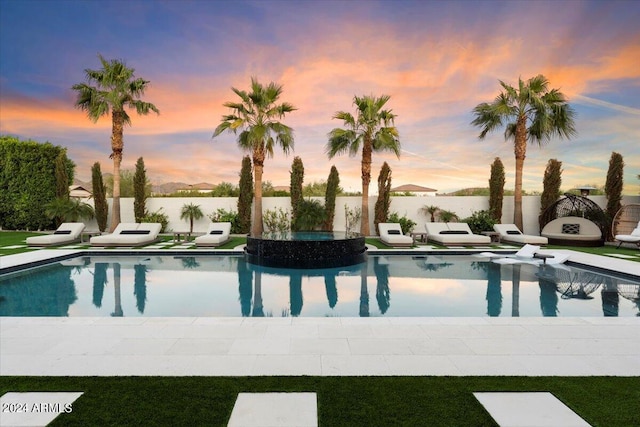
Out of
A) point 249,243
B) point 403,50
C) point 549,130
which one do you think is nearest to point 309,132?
point 403,50

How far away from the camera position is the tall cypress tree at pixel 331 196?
1702 cm

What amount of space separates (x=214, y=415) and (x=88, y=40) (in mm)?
17936

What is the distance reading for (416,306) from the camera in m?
5.96

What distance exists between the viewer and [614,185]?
14977mm

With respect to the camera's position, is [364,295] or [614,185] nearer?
[364,295]

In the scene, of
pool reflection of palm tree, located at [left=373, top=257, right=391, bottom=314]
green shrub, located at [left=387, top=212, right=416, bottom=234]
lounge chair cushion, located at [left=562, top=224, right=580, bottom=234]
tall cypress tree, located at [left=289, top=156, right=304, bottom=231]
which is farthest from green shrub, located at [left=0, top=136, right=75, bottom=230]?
lounge chair cushion, located at [left=562, top=224, right=580, bottom=234]

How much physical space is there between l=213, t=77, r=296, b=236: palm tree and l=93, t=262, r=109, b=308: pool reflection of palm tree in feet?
20.1

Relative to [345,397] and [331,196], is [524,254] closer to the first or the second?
[331,196]

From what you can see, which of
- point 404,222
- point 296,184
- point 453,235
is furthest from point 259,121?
point 453,235

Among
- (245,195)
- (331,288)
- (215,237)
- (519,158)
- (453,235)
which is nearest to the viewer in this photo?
(331,288)

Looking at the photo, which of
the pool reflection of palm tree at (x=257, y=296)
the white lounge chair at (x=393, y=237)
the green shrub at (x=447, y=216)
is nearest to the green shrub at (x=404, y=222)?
the green shrub at (x=447, y=216)

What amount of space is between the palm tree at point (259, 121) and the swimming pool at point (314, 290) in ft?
20.5

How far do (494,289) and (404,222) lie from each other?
9522 mm

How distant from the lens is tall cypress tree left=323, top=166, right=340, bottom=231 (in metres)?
17.0
